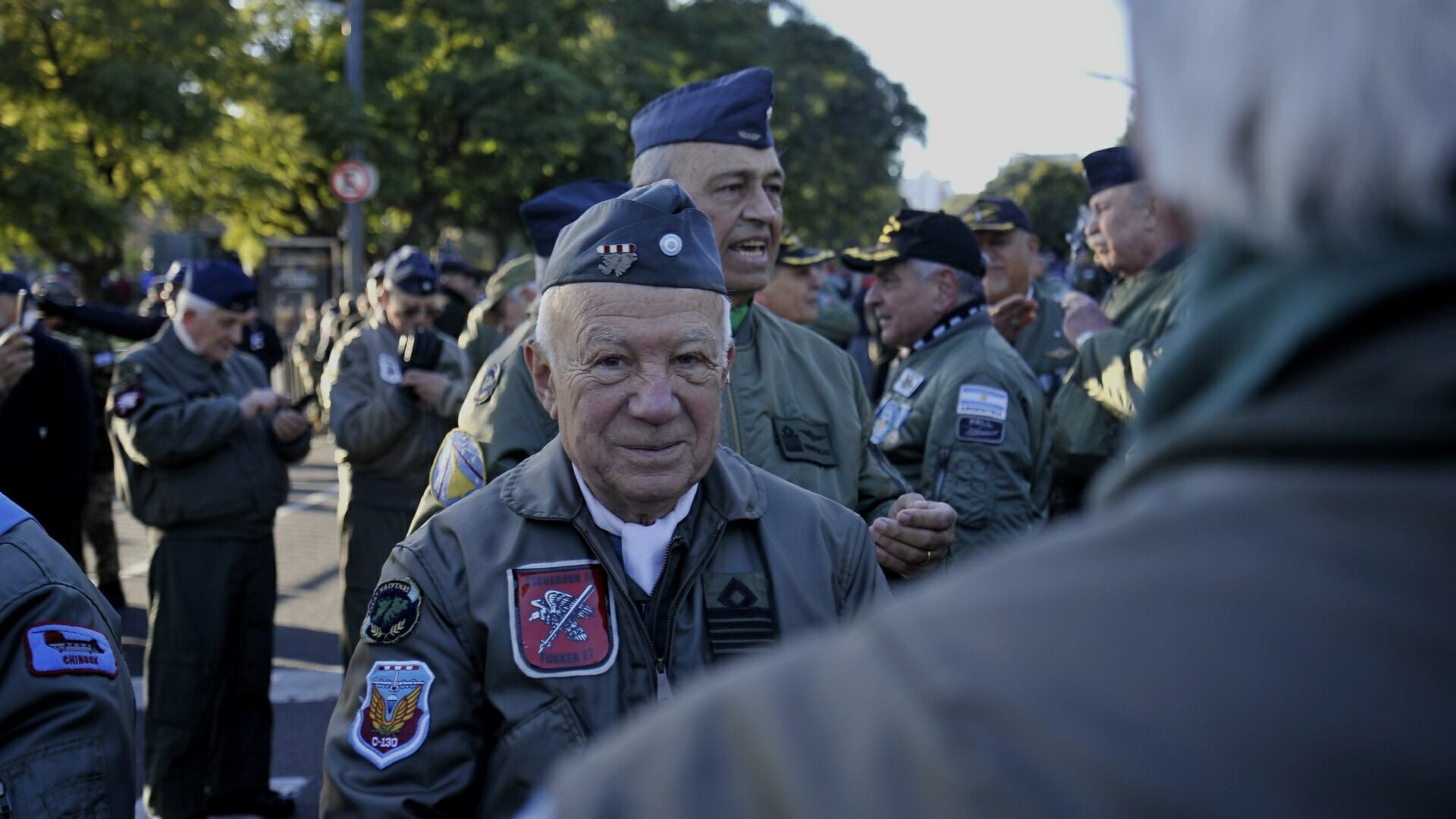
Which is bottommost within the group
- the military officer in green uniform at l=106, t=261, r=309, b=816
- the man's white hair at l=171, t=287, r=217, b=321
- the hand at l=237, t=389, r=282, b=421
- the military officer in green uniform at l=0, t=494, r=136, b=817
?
the military officer in green uniform at l=106, t=261, r=309, b=816

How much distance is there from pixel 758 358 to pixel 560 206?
3.80 ft

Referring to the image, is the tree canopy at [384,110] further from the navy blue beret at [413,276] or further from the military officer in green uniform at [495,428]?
the military officer in green uniform at [495,428]

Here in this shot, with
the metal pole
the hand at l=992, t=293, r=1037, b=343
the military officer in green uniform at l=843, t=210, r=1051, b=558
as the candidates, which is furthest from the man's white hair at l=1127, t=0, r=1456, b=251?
the metal pole

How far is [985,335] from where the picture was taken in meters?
4.77

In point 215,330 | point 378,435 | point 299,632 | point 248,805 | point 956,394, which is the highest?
point 956,394

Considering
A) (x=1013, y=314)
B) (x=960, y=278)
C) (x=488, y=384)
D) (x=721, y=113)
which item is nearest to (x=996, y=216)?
(x=1013, y=314)

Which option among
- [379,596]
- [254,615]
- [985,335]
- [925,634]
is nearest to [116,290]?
[254,615]

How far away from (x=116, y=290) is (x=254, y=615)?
18.7m

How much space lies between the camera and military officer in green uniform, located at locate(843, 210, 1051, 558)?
4.36 metres

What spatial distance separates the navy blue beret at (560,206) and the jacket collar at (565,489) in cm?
178

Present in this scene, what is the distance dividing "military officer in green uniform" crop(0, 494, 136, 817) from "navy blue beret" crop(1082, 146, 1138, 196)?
4144 mm

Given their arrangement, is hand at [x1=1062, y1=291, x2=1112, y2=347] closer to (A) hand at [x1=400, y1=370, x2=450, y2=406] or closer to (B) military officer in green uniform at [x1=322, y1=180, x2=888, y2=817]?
(A) hand at [x1=400, y1=370, x2=450, y2=406]

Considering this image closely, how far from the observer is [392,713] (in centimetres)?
210

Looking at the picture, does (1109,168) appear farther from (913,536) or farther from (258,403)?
(258,403)
